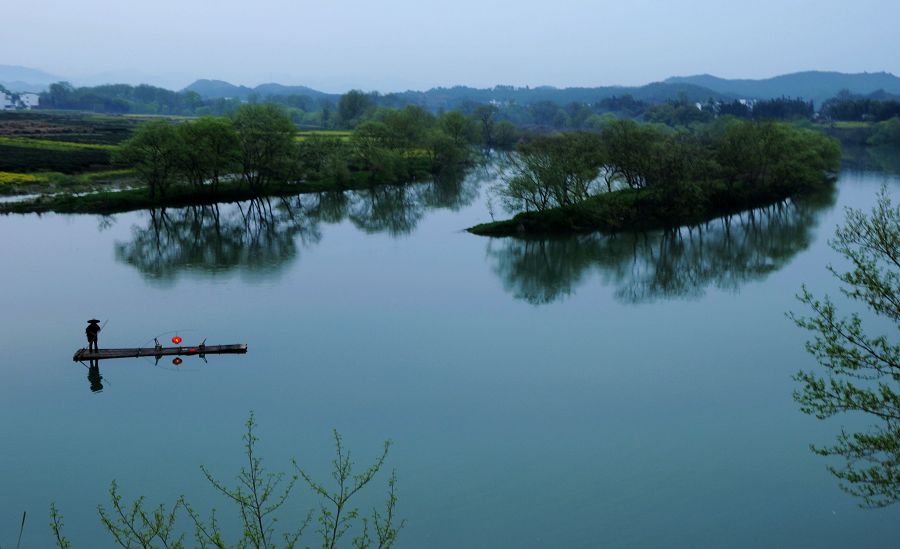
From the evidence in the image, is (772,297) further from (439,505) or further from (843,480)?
(439,505)

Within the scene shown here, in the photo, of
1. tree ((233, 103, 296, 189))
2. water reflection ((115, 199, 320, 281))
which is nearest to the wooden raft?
water reflection ((115, 199, 320, 281))

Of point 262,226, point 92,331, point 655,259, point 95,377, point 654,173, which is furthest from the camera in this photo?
point 654,173

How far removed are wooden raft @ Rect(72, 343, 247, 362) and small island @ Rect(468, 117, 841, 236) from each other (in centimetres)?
2527

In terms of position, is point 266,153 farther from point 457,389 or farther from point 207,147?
point 457,389

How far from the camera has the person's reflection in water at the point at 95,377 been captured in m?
22.5

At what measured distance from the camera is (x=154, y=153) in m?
55.8

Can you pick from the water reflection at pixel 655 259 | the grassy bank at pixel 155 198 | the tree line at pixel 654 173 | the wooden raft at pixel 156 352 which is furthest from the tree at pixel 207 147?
the wooden raft at pixel 156 352

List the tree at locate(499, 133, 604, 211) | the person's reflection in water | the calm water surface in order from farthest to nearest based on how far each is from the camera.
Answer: the tree at locate(499, 133, 604, 211) < the person's reflection in water < the calm water surface

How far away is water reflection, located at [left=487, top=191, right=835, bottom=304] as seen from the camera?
35.2 meters

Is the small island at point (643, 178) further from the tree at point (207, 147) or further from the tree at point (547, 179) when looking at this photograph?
the tree at point (207, 147)

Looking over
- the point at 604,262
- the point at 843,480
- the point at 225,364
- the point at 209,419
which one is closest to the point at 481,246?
the point at 604,262

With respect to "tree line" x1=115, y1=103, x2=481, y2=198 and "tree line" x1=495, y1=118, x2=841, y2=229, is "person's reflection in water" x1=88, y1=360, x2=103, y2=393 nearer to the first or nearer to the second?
"tree line" x1=495, y1=118, x2=841, y2=229

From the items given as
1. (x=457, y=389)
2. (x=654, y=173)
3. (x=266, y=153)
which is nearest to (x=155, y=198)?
(x=266, y=153)

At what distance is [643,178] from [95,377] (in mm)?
45062
